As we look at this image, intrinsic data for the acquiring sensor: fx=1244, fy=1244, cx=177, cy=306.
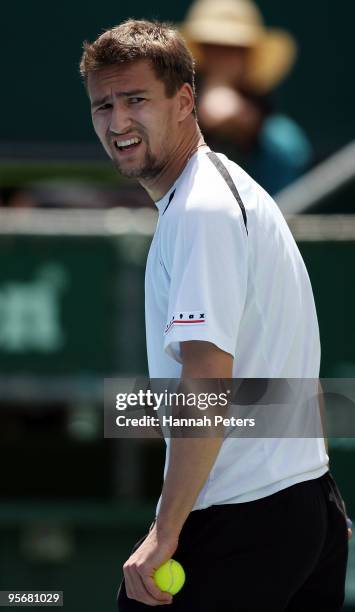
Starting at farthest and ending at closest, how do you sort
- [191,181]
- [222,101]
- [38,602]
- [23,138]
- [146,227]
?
[23,138]
[222,101]
[146,227]
[38,602]
[191,181]

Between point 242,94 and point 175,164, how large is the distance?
9.43 feet

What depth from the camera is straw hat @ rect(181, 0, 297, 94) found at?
588 centimetres

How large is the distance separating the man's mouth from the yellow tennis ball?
886 millimetres

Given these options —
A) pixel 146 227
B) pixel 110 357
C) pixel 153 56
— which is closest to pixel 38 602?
pixel 110 357

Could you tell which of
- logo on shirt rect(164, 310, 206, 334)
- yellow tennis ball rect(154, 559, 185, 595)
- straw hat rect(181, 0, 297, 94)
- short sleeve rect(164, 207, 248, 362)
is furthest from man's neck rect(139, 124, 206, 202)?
straw hat rect(181, 0, 297, 94)

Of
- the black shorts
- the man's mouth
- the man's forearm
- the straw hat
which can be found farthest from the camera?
the straw hat

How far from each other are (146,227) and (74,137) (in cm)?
293

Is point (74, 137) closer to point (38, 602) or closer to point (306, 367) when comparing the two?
point (38, 602)

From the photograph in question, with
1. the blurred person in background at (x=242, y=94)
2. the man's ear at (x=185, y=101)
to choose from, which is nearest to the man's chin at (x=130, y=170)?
the man's ear at (x=185, y=101)

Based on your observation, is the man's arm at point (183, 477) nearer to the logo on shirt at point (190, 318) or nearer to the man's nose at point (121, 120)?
the logo on shirt at point (190, 318)

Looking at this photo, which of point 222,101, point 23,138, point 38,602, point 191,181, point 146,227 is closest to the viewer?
point 191,181

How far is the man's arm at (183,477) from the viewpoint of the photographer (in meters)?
2.47

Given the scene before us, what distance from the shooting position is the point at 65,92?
7773 millimetres

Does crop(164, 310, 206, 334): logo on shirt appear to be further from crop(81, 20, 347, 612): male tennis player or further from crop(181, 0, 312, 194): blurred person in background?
crop(181, 0, 312, 194): blurred person in background
